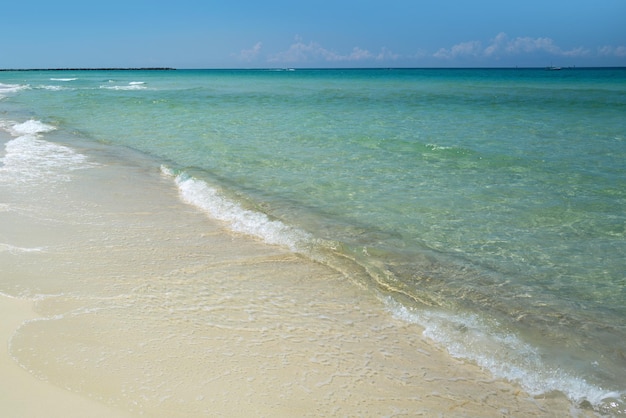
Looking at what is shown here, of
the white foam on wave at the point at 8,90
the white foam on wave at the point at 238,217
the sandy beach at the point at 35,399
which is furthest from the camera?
the white foam on wave at the point at 8,90

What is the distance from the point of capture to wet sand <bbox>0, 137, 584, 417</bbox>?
3113mm

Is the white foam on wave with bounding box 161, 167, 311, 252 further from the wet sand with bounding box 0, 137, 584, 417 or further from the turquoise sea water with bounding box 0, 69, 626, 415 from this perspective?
the wet sand with bounding box 0, 137, 584, 417

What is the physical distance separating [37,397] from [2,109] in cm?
2605

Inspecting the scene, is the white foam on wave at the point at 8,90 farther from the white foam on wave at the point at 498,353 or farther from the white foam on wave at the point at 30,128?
the white foam on wave at the point at 498,353

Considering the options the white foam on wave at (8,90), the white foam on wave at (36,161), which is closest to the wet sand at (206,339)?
the white foam on wave at (36,161)

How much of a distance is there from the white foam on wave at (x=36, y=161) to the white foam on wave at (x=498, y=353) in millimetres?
7330

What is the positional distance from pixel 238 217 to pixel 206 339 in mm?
3419

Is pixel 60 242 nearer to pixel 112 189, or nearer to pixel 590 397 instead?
pixel 112 189

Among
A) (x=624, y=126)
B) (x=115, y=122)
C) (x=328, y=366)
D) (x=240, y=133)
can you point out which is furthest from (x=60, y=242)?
(x=624, y=126)

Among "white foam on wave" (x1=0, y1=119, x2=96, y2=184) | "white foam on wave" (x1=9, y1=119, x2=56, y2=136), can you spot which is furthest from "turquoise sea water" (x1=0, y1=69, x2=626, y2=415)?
"white foam on wave" (x1=0, y1=119, x2=96, y2=184)

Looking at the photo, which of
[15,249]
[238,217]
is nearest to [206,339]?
[15,249]

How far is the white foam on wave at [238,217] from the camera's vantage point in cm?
621

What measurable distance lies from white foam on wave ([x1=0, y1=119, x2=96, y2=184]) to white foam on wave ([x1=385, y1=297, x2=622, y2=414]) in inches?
289

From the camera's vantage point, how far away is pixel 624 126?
1730 cm
